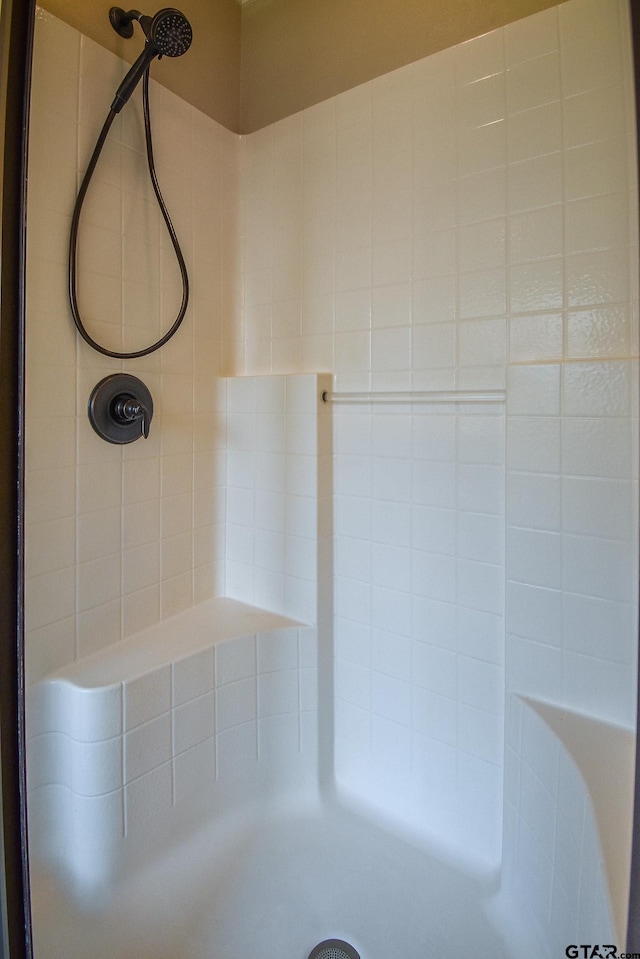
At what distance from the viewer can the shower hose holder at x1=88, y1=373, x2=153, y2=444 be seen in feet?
3.93

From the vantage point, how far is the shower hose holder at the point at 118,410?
120cm

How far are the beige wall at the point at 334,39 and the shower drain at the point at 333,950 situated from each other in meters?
2.06

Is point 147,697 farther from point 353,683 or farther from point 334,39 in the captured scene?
point 334,39

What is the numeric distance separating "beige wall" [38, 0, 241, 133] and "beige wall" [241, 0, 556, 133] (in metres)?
0.04

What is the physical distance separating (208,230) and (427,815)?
5.82ft

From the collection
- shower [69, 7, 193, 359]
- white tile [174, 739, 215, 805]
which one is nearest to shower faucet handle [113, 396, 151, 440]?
shower [69, 7, 193, 359]

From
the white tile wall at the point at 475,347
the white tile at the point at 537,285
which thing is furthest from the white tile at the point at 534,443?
the white tile at the point at 537,285

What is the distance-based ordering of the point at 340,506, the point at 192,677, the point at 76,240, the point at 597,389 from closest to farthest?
the point at 597,389 < the point at 76,240 < the point at 192,677 < the point at 340,506

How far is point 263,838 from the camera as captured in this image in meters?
1.30

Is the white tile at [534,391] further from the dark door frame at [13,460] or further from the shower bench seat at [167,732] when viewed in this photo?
the dark door frame at [13,460]

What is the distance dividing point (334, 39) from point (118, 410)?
1.20m

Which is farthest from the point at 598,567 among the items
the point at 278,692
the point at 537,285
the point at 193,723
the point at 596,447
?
the point at 193,723

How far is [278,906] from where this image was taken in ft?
3.66

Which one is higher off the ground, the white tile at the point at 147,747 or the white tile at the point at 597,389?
the white tile at the point at 597,389
